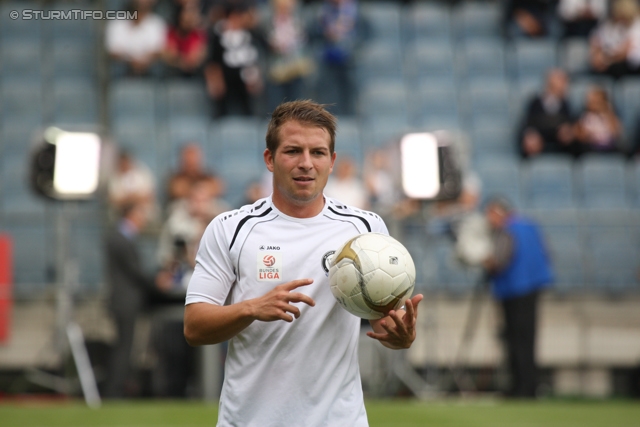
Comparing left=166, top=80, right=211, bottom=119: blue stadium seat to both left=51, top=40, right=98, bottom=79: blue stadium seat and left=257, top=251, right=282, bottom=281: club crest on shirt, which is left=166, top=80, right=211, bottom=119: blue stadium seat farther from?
left=257, top=251, right=282, bottom=281: club crest on shirt

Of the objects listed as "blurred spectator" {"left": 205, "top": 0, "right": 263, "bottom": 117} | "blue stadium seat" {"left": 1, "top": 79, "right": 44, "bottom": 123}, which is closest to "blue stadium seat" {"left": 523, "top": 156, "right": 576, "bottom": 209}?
"blurred spectator" {"left": 205, "top": 0, "right": 263, "bottom": 117}

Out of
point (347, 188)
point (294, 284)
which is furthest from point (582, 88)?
point (294, 284)

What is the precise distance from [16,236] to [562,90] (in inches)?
318

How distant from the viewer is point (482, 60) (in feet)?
53.8

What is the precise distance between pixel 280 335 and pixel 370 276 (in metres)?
0.44

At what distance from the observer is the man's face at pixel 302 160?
3.93 meters

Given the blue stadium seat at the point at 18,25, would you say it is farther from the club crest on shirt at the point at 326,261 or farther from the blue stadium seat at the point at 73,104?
the club crest on shirt at the point at 326,261

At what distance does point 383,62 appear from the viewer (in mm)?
16297

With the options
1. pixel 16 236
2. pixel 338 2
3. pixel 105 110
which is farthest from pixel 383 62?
pixel 16 236

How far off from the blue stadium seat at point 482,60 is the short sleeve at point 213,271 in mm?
12826

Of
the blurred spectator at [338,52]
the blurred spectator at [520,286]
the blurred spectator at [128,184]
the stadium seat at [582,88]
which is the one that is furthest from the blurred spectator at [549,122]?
the blurred spectator at [128,184]

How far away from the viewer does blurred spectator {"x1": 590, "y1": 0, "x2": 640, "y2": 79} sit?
15594mm

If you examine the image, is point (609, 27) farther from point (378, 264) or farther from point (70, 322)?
point (378, 264)

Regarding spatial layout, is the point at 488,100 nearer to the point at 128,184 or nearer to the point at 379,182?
the point at 379,182
